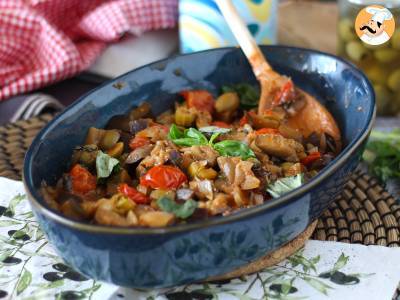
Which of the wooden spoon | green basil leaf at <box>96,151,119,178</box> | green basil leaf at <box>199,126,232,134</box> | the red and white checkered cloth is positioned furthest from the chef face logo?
the red and white checkered cloth

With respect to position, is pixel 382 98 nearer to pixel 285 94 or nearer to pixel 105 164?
pixel 285 94

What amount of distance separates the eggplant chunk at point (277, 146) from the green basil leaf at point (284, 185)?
0.35 ft

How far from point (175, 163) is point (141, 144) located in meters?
0.14

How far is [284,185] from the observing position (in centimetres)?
125

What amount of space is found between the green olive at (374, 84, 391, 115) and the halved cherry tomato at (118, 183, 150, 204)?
37.9 inches

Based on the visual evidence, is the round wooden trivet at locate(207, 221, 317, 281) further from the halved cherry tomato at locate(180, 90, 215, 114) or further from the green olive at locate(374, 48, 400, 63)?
the green olive at locate(374, 48, 400, 63)

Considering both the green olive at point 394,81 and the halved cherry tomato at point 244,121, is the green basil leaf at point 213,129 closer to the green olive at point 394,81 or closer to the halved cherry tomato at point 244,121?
the halved cherry tomato at point 244,121

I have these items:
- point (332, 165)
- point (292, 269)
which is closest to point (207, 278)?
point (292, 269)

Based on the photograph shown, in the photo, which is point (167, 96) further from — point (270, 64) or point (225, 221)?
point (225, 221)

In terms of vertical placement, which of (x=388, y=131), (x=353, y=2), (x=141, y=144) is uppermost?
(x=353, y=2)

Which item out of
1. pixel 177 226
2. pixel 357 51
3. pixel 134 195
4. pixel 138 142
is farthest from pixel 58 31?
pixel 177 226

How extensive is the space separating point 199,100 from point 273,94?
183 mm

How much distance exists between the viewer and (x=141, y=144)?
1431mm

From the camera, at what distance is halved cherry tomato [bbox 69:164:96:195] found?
1320 millimetres
